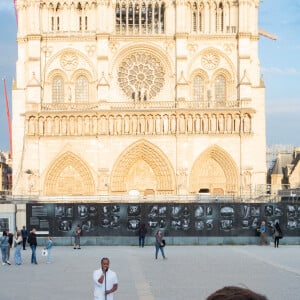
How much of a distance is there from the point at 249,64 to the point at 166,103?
23.0 feet

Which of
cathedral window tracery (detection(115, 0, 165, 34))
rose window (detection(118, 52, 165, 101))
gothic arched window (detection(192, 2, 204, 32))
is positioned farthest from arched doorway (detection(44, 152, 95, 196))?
gothic arched window (detection(192, 2, 204, 32))

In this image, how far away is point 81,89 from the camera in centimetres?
5650

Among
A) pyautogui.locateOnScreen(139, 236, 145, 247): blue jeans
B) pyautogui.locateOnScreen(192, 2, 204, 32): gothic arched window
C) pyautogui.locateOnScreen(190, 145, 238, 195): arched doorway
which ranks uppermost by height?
pyautogui.locateOnScreen(192, 2, 204, 32): gothic arched window

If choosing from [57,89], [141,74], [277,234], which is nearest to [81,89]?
[57,89]

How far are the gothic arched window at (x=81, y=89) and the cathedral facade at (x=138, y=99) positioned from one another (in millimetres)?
77

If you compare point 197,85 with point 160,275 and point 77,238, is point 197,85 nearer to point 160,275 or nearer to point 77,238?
point 77,238

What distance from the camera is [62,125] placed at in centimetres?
5462

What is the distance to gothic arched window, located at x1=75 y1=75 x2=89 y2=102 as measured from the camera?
56375mm

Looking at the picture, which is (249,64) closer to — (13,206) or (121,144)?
(121,144)

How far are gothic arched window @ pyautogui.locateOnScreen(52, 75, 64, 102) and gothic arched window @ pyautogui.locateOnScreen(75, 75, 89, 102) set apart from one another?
1.15 metres

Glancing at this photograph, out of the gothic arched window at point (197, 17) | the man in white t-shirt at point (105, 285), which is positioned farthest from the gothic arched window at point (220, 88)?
the man in white t-shirt at point (105, 285)

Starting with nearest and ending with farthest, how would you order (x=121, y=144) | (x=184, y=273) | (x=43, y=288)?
(x=43, y=288), (x=184, y=273), (x=121, y=144)

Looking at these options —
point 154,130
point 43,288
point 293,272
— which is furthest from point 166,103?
point 43,288

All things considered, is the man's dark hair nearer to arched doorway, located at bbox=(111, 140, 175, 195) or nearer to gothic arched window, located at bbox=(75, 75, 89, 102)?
arched doorway, located at bbox=(111, 140, 175, 195)
